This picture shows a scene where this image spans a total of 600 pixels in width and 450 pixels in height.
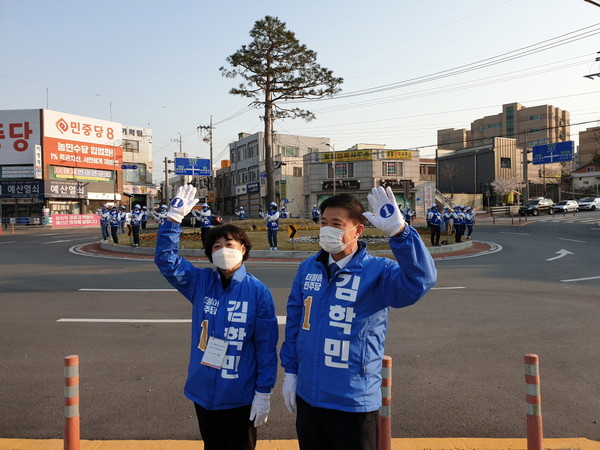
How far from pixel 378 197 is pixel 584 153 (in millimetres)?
103967

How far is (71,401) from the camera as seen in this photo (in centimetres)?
302

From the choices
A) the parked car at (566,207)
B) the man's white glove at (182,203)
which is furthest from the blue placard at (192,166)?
the man's white glove at (182,203)

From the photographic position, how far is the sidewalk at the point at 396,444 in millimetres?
3453

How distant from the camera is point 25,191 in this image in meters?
41.1

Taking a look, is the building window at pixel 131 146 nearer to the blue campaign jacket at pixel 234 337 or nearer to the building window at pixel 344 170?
the building window at pixel 344 170

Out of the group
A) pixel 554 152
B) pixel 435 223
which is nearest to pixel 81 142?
pixel 435 223

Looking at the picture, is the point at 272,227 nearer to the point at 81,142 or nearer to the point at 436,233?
the point at 436,233

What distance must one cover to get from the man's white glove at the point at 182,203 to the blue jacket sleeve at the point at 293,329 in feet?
3.07

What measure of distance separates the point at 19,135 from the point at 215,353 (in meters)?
47.9

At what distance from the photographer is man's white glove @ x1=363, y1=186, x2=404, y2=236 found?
90.6 inches

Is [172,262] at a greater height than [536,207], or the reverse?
[536,207]

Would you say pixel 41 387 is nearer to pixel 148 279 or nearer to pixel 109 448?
pixel 109 448

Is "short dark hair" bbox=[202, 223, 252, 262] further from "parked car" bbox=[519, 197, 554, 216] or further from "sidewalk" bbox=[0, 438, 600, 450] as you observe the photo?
"parked car" bbox=[519, 197, 554, 216]

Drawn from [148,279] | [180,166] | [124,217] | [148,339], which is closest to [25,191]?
[180,166]
